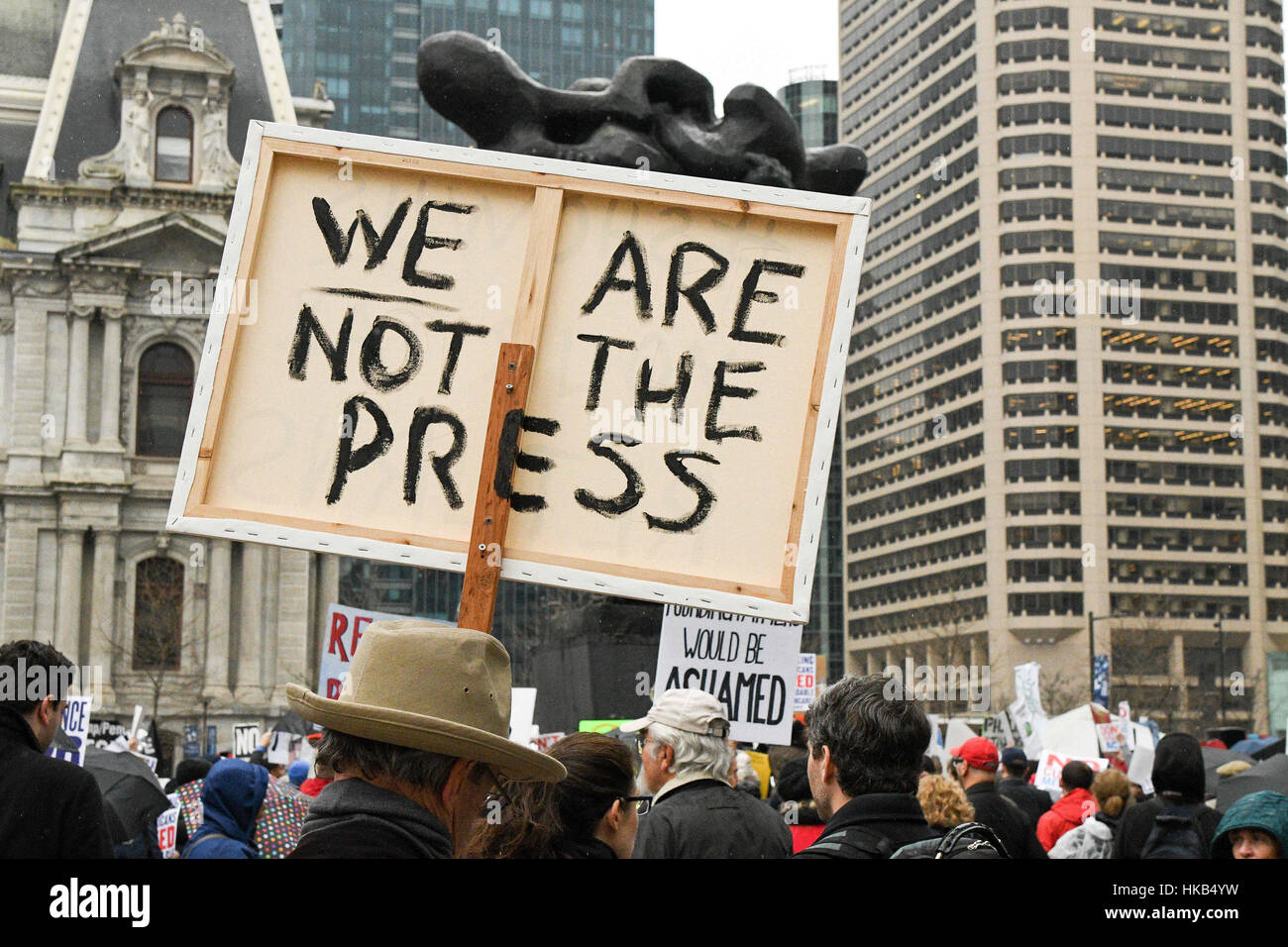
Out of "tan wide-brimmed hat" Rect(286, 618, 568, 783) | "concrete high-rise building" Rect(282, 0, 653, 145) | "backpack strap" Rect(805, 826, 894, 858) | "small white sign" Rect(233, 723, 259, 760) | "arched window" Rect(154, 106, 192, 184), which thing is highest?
"concrete high-rise building" Rect(282, 0, 653, 145)

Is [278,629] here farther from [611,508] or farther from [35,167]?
[611,508]

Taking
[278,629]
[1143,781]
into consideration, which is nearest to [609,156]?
[1143,781]

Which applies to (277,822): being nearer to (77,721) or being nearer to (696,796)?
(696,796)

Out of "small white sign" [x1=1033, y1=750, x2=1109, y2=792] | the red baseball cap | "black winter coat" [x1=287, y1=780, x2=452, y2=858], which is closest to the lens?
"black winter coat" [x1=287, y1=780, x2=452, y2=858]

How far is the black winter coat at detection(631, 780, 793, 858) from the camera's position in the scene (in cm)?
470

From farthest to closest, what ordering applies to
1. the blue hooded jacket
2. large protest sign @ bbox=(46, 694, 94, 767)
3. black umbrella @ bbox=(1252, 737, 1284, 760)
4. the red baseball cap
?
1. black umbrella @ bbox=(1252, 737, 1284, 760)
2. large protest sign @ bbox=(46, 694, 94, 767)
3. the red baseball cap
4. the blue hooded jacket

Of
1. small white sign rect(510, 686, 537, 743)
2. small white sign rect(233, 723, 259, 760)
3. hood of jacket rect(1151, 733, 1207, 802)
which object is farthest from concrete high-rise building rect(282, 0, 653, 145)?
hood of jacket rect(1151, 733, 1207, 802)

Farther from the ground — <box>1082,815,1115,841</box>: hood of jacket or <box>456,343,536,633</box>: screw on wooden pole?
<box>456,343,536,633</box>: screw on wooden pole

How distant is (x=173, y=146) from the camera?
153 feet

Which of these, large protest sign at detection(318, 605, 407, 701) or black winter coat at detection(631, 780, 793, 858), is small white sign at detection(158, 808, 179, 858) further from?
black winter coat at detection(631, 780, 793, 858)

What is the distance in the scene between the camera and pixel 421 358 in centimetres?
402

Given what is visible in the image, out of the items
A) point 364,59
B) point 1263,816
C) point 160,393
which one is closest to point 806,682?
point 1263,816

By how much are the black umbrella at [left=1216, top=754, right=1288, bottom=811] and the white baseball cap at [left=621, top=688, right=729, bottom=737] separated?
8.55 ft

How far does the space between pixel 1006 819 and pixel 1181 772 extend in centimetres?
95
